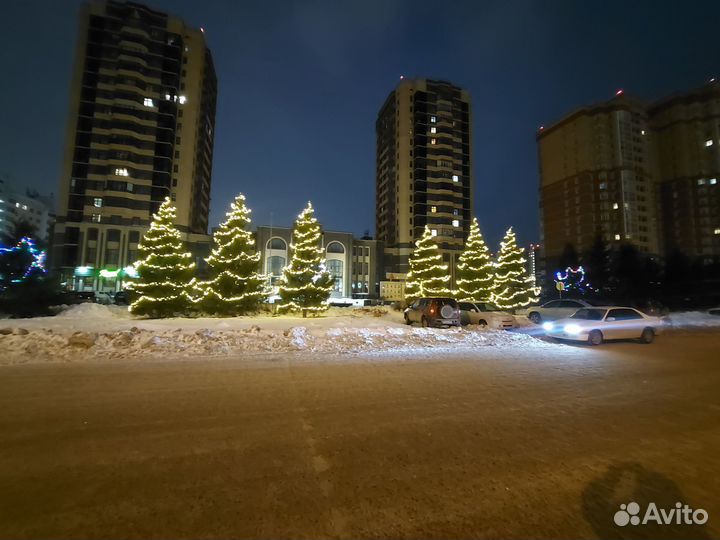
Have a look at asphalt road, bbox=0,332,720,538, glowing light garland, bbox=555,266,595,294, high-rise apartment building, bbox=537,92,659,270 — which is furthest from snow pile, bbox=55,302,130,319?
high-rise apartment building, bbox=537,92,659,270

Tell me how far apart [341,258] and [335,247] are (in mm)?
2516

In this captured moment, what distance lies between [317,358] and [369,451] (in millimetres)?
6178

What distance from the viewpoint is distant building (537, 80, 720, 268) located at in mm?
94688

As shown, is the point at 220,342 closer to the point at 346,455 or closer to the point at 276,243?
the point at 346,455

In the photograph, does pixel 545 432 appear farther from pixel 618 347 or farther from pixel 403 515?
pixel 618 347

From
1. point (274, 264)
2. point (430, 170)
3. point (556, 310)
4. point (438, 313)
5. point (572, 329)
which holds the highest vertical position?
→ point (430, 170)

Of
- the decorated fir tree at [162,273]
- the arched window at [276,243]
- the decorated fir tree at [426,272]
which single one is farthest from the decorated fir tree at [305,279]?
the arched window at [276,243]

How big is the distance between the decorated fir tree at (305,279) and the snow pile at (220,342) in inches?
483

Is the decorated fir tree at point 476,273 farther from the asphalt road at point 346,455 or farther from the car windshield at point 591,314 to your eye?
the asphalt road at point 346,455

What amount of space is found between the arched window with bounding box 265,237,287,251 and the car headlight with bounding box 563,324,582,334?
2216 inches

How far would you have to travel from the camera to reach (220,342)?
1135 centimetres

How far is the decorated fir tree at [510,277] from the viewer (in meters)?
34.4

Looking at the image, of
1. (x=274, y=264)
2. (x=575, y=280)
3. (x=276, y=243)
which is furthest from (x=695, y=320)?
(x=276, y=243)

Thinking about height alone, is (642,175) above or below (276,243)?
above
